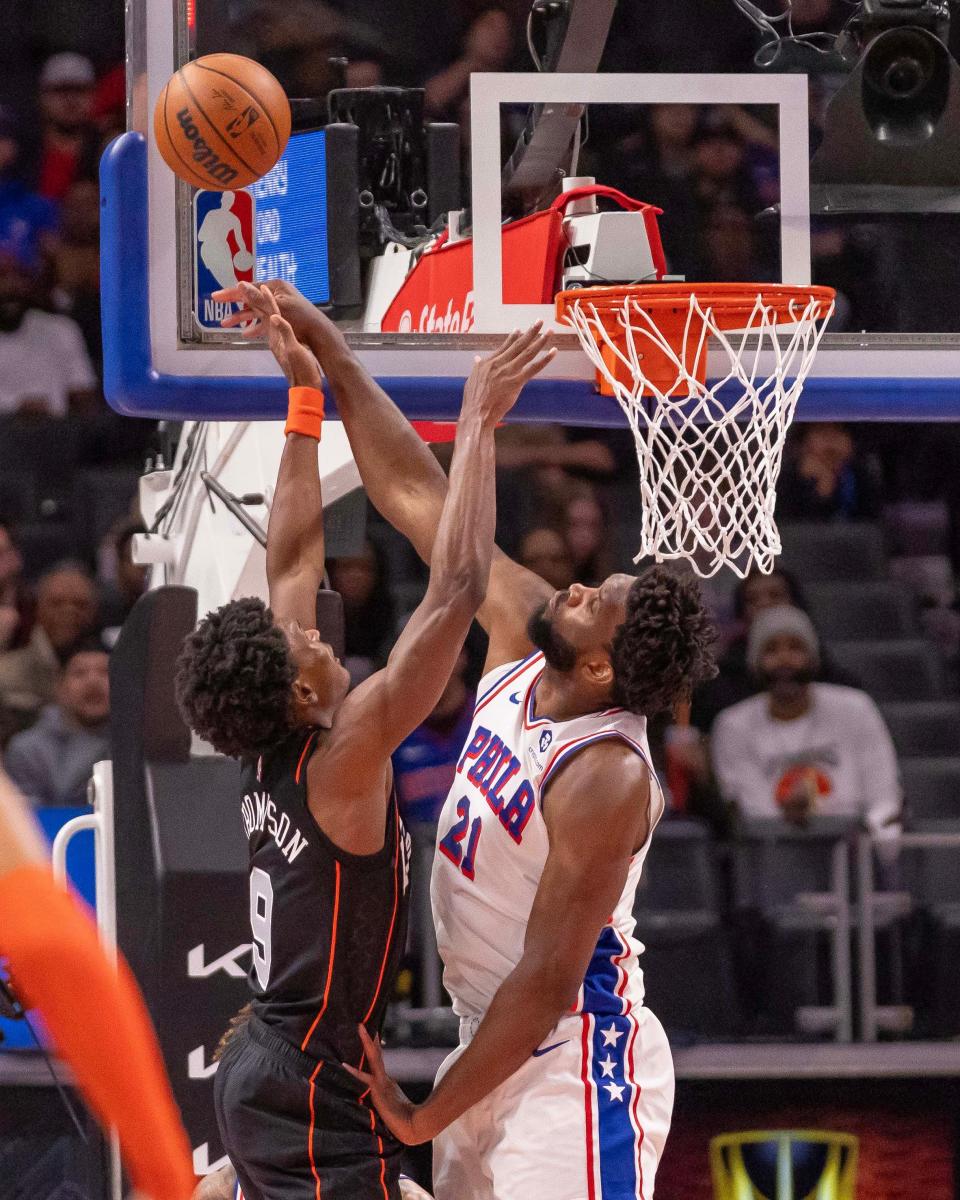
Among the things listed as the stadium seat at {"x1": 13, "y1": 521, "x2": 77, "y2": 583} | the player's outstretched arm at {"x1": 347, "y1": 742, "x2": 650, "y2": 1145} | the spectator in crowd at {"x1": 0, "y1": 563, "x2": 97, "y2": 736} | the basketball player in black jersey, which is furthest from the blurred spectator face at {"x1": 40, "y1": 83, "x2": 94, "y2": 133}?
the player's outstretched arm at {"x1": 347, "y1": 742, "x2": 650, "y2": 1145}

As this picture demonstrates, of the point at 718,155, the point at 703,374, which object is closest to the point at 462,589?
the point at 703,374

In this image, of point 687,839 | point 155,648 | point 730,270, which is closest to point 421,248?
point 730,270

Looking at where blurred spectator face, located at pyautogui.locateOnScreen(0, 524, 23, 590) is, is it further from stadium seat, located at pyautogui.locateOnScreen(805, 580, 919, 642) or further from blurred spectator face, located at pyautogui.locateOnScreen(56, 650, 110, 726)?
stadium seat, located at pyautogui.locateOnScreen(805, 580, 919, 642)

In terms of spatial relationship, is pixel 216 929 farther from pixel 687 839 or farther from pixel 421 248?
pixel 687 839

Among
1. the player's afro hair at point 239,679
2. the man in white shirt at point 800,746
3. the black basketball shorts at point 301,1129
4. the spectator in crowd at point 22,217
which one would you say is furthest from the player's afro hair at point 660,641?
the spectator in crowd at point 22,217

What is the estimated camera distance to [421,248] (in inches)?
167

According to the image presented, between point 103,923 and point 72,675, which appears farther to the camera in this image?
point 72,675

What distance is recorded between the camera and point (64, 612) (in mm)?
7504

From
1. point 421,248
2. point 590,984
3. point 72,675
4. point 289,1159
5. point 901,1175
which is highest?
point 421,248

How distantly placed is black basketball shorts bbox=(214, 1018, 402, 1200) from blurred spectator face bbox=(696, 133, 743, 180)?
3474 mm

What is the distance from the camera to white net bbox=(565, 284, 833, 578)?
3.68 metres

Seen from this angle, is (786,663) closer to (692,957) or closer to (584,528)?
(584,528)

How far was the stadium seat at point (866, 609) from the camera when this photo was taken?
796 centimetres

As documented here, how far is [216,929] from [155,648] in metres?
0.75
